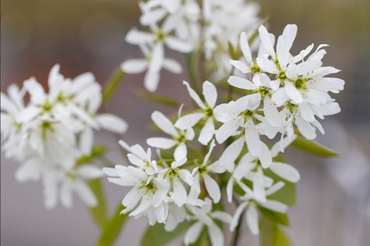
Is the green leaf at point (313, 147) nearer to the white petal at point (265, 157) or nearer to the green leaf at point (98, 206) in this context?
the white petal at point (265, 157)

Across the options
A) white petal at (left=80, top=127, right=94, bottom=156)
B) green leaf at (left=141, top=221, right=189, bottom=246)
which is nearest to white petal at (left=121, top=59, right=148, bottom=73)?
white petal at (left=80, top=127, right=94, bottom=156)

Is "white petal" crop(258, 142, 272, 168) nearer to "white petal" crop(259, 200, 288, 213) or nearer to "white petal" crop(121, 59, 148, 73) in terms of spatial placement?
"white petal" crop(259, 200, 288, 213)

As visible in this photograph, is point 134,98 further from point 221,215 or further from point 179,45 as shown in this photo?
point 221,215

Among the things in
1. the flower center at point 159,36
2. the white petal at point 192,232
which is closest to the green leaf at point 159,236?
the white petal at point 192,232

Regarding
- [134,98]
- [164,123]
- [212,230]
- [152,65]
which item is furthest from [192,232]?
[134,98]

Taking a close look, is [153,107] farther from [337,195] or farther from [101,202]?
[101,202]

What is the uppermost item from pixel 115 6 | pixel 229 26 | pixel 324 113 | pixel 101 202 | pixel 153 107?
pixel 115 6

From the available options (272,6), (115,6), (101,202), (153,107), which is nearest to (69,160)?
(101,202)
